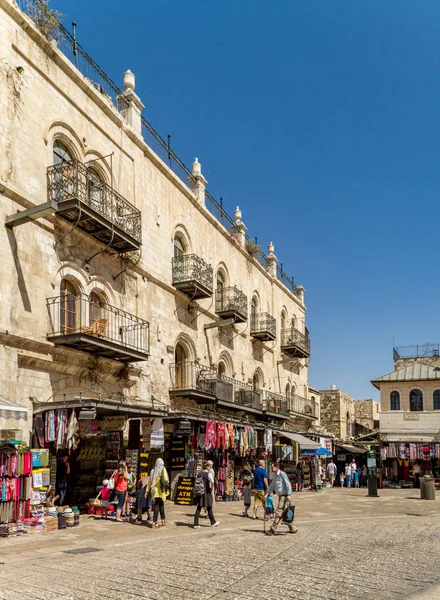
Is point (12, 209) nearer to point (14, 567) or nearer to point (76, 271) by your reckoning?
point (76, 271)

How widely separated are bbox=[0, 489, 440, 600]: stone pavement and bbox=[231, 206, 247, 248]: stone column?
18.1m

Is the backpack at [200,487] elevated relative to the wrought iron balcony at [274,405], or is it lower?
lower

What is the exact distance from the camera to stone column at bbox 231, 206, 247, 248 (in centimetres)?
3178

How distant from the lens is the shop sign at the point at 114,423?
53.5 feet

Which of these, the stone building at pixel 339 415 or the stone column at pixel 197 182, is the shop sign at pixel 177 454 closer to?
the stone column at pixel 197 182

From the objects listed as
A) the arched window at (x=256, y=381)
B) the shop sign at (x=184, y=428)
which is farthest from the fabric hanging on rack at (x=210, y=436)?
the arched window at (x=256, y=381)

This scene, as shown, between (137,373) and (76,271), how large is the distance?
430 cm

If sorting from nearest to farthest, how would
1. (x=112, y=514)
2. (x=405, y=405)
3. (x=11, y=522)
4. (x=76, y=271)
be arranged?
(x=11, y=522) < (x=112, y=514) < (x=76, y=271) < (x=405, y=405)

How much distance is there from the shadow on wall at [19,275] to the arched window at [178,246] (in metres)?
9.64

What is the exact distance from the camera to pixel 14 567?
9.30m

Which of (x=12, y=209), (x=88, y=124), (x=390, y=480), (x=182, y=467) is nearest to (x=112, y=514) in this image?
(x=182, y=467)

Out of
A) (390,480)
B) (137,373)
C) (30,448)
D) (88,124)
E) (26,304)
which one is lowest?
(390,480)

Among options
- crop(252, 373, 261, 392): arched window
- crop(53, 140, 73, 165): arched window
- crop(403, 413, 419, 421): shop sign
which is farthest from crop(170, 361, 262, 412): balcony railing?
crop(403, 413, 419, 421): shop sign

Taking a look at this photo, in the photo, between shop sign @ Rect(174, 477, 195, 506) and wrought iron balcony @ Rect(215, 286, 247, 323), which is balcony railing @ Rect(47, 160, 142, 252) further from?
wrought iron balcony @ Rect(215, 286, 247, 323)
